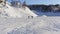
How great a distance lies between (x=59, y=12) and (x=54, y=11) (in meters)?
0.27

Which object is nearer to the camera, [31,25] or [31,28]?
[31,28]

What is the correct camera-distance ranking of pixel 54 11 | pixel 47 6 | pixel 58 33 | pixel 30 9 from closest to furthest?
1. pixel 58 33
2. pixel 54 11
3. pixel 47 6
4. pixel 30 9

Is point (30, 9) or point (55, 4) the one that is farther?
point (30, 9)

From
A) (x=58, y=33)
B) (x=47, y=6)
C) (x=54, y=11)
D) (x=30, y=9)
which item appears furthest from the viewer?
(x=30, y=9)

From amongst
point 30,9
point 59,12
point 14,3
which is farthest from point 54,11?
point 14,3

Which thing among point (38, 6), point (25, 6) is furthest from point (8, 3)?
point (38, 6)

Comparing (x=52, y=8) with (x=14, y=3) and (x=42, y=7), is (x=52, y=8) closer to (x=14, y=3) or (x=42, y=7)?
(x=42, y=7)

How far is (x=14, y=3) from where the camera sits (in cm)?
567

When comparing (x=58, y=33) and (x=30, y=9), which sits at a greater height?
(x=58, y=33)

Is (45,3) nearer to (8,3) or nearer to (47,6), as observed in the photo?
(47,6)

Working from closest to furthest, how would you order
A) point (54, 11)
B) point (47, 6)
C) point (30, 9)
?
point (54, 11) < point (47, 6) < point (30, 9)

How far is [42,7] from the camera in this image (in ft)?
17.3

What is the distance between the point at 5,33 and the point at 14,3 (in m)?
4.38

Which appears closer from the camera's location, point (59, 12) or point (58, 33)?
point (58, 33)
